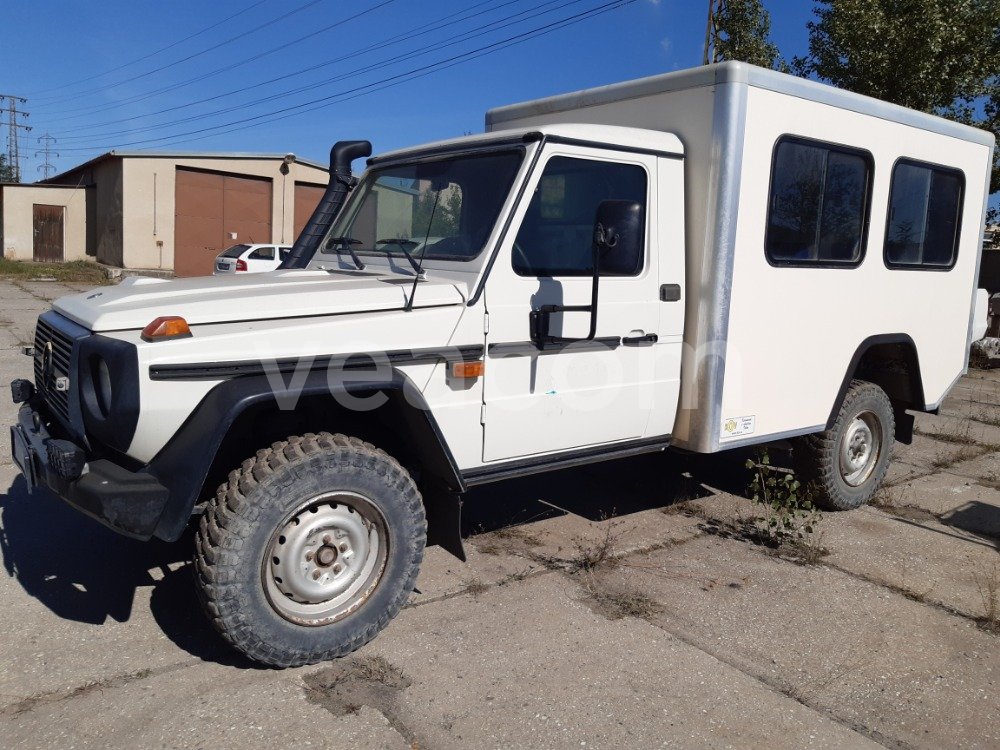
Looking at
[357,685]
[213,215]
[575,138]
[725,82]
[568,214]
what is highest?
[213,215]

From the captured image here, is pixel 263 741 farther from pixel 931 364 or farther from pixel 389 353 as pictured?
pixel 931 364

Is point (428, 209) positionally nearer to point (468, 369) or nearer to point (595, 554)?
point (468, 369)

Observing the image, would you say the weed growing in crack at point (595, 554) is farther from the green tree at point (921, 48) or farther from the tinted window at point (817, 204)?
the green tree at point (921, 48)

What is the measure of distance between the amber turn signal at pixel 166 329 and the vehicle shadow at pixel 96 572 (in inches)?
54.6

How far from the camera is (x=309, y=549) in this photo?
3.54 meters

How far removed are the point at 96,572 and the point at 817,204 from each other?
450 centimetres

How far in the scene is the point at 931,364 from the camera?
6215 millimetres

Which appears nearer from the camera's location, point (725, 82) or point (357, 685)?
point (357, 685)

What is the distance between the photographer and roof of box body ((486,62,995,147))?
451 centimetres

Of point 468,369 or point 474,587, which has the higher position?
point 468,369

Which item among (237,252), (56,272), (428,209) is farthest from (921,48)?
(56,272)

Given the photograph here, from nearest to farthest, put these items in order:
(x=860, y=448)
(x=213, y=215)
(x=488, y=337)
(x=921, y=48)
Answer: (x=488, y=337), (x=860, y=448), (x=921, y=48), (x=213, y=215)

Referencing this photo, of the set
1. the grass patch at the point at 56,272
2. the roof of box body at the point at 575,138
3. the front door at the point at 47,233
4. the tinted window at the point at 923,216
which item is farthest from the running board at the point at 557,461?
the front door at the point at 47,233

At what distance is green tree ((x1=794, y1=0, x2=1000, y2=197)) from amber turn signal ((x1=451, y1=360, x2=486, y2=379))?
11.1 meters
